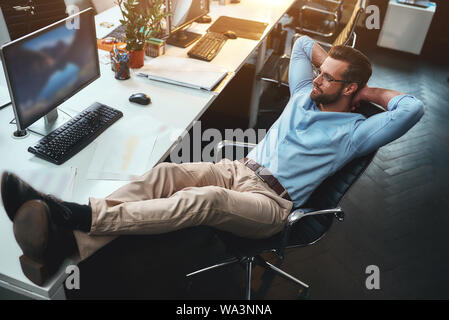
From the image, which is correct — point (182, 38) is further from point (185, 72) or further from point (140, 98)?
point (140, 98)

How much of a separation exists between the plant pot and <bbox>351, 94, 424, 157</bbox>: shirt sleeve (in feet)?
4.44

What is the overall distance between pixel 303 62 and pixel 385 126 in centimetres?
69

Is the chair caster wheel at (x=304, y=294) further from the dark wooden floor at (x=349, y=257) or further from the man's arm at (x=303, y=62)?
the man's arm at (x=303, y=62)

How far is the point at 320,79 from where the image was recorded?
6.29ft

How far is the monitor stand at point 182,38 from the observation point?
2.78 metres

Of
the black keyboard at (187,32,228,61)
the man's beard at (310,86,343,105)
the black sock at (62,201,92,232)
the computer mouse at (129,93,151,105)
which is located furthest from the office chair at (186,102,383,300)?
the black keyboard at (187,32,228,61)

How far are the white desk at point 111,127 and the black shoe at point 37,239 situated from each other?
0.04m

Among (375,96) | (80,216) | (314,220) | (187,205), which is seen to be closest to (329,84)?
(375,96)

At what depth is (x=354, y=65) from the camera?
6.04 feet

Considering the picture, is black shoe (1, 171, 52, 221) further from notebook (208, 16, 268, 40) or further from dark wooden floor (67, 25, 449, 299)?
notebook (208, 16, 268, 40)

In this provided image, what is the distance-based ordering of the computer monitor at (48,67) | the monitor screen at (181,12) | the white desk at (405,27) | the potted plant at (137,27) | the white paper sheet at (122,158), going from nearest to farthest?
the computer monitor at (48,67), the white paper sheet at (122,158), the potted plant at (137,27), the monitor screen at (181,12), the white desk at (405,27)

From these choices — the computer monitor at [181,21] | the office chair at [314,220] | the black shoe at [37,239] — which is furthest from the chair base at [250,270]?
the computer monitor at [181,21]
